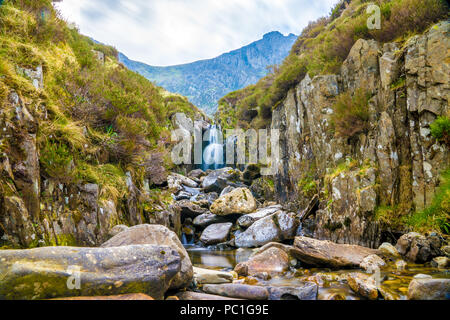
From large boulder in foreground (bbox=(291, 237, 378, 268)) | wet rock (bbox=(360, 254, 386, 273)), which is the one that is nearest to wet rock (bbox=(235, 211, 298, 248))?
large boulder in foreground (bbox=(291, 237, 378, 268))

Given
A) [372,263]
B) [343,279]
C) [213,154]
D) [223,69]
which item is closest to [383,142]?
[372,263]

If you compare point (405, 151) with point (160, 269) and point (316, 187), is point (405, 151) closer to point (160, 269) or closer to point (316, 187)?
point (316, 187)

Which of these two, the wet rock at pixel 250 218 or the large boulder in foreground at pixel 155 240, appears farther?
the wet rock at pixel 250 218

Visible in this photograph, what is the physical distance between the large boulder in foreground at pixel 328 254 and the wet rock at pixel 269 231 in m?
3.54

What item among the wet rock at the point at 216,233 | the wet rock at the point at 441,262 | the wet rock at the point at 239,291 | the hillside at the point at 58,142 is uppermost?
the hillside at the point at 58,142

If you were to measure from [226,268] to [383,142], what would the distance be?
6304mm

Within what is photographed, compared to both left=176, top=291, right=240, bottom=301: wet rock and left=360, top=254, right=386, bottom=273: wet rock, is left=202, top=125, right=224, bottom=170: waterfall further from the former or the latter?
left=176, top=291, right=240, bottom=301: wet rock

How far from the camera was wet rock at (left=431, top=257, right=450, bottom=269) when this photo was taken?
530 centimetres

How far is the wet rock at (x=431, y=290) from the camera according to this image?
3539mm

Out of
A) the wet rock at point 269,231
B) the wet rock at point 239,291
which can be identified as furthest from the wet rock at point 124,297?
the wet rock at point 269,231

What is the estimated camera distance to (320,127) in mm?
11555

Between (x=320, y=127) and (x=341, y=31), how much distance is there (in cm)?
432

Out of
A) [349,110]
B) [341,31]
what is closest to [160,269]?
[349,110]

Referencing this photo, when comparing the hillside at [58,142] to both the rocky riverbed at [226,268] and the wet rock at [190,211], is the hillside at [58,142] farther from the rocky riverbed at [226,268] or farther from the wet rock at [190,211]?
the wet rock at [190,211]
